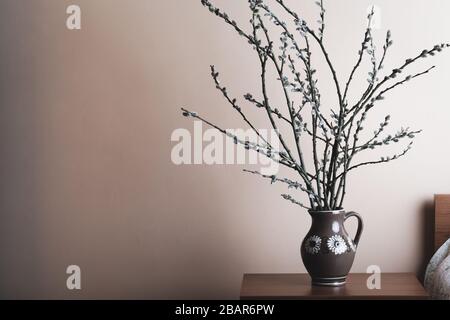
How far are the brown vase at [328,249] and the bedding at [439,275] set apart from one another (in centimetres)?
27

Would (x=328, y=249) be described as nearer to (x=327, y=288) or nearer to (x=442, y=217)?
(x=327, y=288)

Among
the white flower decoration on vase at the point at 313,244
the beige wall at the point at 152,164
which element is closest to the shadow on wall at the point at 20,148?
the beige wall at the point at 152,164

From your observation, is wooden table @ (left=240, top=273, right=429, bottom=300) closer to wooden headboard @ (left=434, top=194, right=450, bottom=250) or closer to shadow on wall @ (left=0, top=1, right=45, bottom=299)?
wooden headboard @ (left=434, top=194, right=450, bottom=250)

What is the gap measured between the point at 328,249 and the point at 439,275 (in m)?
0.36

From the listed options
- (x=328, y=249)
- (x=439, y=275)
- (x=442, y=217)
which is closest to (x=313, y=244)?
(x=328, y=249)

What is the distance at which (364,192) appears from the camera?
2227 millimetres

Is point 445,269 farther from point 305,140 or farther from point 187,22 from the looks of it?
point 187,22

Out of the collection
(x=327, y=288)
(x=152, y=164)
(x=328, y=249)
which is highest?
(x=152, y=164)

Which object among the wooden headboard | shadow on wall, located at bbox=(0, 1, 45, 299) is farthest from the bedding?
shadow on wall, located at bbox=(0, 1, 45, 299)

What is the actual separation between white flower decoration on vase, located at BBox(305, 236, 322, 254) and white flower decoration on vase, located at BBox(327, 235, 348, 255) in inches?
1.1

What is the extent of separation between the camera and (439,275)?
1960mm

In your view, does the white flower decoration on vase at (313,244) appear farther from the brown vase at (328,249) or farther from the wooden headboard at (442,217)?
the wooden headboard at (442,217)

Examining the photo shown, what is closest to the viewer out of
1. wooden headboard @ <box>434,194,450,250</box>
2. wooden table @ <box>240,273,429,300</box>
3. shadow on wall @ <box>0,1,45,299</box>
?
wooden table @ <box>240,273,429,300</box>

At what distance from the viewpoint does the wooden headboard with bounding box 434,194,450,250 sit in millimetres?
2148
